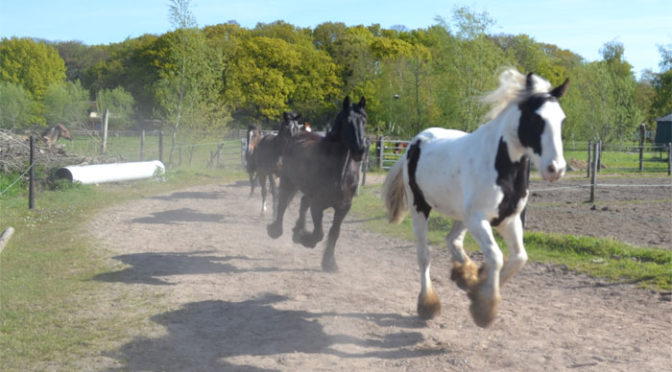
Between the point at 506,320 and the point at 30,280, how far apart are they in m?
5.11

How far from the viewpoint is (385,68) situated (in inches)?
1359

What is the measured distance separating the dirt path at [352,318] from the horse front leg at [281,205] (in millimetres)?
346

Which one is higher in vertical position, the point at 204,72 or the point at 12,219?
the point at 204,72

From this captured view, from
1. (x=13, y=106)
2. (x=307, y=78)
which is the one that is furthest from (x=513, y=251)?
(x=13, y=106)

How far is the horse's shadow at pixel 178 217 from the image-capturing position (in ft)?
33.2

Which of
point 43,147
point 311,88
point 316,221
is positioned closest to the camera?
point 316,221

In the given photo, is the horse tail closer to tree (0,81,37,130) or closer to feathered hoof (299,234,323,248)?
feathered hoof (299,234,323,248)

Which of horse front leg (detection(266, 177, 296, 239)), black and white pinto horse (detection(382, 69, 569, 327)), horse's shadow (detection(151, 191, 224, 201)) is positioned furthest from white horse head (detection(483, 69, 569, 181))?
horse's shadow (detection(151, 191, 224, 201))

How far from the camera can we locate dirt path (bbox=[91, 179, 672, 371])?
3951 mm

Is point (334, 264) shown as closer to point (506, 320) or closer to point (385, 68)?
point (506, 320)

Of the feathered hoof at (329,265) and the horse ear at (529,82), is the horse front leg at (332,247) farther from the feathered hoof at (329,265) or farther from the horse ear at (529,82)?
the horse ear at (529,82)

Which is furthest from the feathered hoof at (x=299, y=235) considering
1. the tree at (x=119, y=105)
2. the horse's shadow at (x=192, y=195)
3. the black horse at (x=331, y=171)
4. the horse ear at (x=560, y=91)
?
the tree at (x=119, y=105)

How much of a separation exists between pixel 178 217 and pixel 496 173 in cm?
796

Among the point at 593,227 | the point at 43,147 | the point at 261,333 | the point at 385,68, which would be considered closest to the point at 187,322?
the point at 261,333
